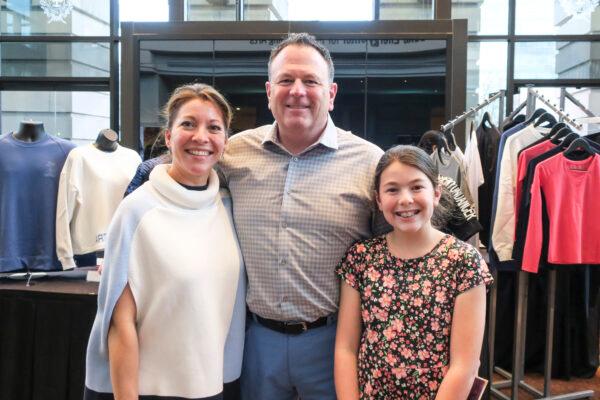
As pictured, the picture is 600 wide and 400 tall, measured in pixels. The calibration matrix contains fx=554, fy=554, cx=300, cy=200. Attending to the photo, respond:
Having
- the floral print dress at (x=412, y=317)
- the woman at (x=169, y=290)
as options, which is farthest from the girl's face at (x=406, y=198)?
the woman at (x=169, y=290)

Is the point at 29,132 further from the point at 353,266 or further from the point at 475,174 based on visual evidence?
the point at 475,174

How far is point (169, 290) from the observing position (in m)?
1.48

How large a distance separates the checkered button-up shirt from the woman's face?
18 cm

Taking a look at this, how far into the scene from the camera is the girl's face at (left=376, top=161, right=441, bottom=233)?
4.97 ft

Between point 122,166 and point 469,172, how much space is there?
6.89 ft

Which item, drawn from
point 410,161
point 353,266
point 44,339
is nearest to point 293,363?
point 353,266

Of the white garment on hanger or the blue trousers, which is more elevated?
the white garment on hanger

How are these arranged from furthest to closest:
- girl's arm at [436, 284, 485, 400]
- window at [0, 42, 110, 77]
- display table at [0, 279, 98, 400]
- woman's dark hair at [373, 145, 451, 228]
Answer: window at [0, 42, 110, 77], display table at [0, 279, 98, 400], woman's dark hair at [373, 145, 451, 228], girl's arm at [436, 284, 485, 400]

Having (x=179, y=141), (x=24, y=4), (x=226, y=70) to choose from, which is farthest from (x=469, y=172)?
(x=24, y=4)

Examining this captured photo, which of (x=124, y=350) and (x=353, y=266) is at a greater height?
(x=353, y=266)

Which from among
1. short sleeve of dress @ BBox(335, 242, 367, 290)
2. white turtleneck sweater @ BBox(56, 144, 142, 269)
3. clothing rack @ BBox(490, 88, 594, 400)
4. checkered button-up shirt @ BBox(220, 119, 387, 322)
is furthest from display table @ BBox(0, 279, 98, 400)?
clothing rack @ BBox(490, 88, 594, 400)

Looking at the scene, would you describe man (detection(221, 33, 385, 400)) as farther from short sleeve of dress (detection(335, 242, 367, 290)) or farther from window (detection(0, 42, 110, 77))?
window (detection(0, 42, 110, 77))

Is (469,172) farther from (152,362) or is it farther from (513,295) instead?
(152,362)

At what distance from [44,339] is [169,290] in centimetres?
174
